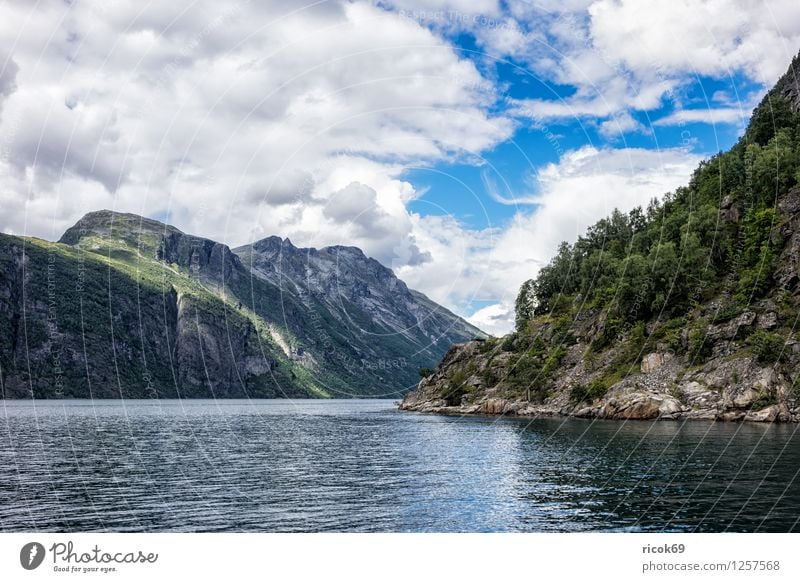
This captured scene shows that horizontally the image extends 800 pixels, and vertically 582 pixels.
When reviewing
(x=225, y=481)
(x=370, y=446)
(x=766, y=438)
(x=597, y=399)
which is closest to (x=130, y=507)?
(x=225, y=481)

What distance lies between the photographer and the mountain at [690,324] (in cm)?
11669

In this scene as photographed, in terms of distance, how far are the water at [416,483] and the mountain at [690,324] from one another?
2776cm

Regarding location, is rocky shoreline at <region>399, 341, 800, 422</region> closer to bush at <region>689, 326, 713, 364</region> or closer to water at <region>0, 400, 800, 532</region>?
bush at <region>689, 326, 713, 364</region>

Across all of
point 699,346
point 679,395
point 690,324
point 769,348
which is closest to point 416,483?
point 679,395

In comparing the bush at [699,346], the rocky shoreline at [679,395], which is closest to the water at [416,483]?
the rocky shoreline at [679,395]

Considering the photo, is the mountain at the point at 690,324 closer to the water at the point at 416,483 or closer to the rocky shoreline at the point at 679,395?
the rocky shoreline at the point at 679,395

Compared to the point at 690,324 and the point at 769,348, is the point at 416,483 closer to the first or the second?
the point at 769,348

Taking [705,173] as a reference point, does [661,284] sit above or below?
below

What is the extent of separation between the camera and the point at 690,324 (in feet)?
457

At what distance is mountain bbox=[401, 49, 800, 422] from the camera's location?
117m

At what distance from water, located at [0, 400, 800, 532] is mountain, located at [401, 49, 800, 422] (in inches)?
1093
